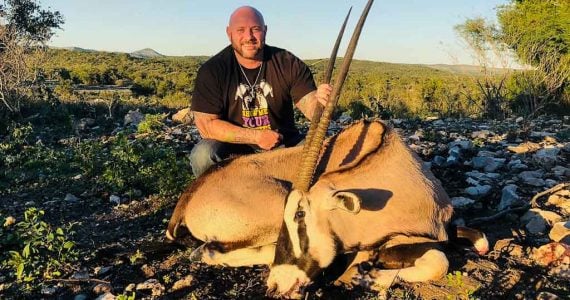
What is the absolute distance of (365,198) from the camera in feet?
13.2

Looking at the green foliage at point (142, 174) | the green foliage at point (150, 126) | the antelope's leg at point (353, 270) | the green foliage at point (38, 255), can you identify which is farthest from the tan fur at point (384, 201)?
the green foliage at point (150, 126)

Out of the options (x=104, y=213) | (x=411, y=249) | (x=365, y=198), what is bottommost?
(x=104, y=213)

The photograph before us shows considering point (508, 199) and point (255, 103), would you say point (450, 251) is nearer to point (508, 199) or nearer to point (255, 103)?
point (508, 199)

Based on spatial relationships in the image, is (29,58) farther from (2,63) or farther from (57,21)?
(57,21)

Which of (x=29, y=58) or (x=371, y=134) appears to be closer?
(x=371, y=134)

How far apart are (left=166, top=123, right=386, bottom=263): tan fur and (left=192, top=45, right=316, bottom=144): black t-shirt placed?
0.83 meters

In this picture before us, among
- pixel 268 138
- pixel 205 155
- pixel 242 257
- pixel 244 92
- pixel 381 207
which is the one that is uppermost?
pixel 244 92

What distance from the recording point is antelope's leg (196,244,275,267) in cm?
435

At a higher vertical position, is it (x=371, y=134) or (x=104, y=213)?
(x=371, y=134)

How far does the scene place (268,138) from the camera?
5.09 metres

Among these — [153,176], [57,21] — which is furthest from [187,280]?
[57,21]

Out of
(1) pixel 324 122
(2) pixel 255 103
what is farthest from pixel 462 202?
(1) pixel 324 122

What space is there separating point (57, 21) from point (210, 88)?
68.2ft

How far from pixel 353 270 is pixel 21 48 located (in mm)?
15720
